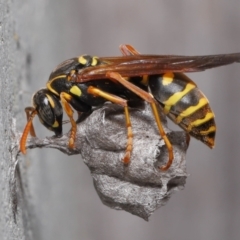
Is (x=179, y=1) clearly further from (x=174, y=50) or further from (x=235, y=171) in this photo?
(x=235, y=171)

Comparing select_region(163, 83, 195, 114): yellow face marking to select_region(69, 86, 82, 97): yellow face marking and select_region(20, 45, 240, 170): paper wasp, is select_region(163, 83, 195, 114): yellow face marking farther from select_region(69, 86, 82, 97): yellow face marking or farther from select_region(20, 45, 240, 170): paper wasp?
select_region(69, 86, 82, 97): yellow face marking

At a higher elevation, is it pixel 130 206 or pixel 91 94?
pixel 91 94

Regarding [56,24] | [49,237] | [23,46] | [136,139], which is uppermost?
[56,24]

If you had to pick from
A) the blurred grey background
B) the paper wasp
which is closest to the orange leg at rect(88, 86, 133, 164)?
the paper wasp

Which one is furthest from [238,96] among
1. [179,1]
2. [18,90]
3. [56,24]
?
[18,90]

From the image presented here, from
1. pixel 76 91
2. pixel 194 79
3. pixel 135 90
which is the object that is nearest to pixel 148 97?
pixel 135 90

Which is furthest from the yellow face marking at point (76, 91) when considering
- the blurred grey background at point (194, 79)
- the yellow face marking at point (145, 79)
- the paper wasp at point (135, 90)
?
the blurred grey background at point (194, 79)
